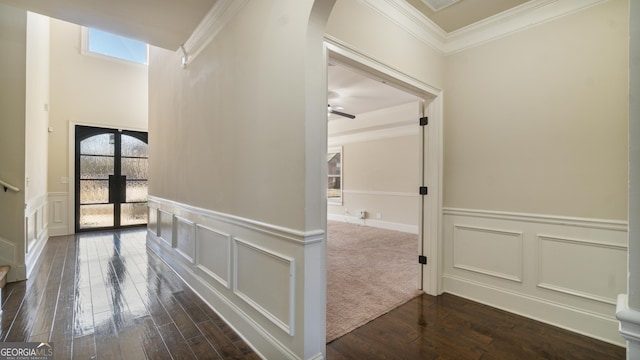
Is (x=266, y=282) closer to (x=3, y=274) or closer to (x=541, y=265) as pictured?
(x=541, y=265)

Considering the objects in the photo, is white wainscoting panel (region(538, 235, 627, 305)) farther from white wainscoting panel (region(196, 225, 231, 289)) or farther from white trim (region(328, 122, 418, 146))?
white trim (region(328, 122, 418, 146))

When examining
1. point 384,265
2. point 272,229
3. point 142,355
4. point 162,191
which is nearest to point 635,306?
point 272,229

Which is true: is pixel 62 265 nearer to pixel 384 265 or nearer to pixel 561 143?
pixel 384 265

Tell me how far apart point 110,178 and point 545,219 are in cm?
769

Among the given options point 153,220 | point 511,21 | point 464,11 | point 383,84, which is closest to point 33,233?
point 153,220

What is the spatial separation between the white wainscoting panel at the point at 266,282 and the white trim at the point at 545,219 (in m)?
2.03

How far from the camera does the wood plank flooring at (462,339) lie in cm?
194

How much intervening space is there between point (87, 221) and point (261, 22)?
257 inches

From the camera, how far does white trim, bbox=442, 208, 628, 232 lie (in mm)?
2104

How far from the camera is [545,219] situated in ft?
7.93

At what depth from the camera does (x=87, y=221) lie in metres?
6.06

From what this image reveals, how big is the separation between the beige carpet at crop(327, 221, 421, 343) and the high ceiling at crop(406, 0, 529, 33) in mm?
2777

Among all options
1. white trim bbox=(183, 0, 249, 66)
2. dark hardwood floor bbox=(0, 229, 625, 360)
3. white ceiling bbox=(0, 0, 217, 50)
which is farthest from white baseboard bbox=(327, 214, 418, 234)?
white ceiling bbox=(0, 0, 217, 50)

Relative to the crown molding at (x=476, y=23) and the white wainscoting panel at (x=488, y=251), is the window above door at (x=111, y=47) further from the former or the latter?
the white wainscoting panel at (x=488, y=251)
